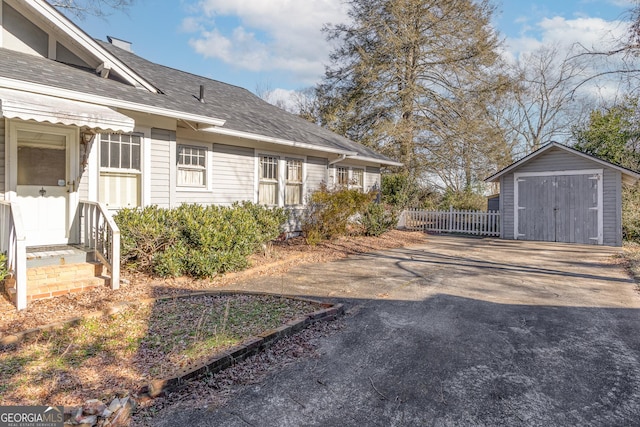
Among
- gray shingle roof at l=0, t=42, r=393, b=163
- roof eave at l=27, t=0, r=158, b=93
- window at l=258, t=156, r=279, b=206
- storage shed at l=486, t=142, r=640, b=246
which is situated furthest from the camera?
storage shed at l=486, t=142, r=640, b=246

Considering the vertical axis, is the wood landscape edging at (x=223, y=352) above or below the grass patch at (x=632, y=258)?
below

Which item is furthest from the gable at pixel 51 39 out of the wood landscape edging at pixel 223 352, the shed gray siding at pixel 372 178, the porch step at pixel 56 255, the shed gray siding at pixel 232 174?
the shed gray siding at pixel 372 178

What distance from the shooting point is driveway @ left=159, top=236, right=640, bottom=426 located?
9.03ft

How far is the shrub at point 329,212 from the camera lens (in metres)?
10.7

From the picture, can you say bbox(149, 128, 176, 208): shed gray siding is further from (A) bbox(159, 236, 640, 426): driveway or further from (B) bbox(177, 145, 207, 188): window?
(A) bbox(159, 236, 640, 426): driveway

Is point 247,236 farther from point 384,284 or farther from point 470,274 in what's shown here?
point 470,274

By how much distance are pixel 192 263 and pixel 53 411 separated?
397 centimetres

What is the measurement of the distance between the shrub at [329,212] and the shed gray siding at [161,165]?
4.17 m

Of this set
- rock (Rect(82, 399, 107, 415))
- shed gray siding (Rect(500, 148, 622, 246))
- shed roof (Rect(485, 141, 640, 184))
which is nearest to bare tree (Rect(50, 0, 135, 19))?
rock (Rect(82, 399, 107, 415))

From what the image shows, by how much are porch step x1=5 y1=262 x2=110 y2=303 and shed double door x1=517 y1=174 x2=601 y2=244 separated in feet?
45.6

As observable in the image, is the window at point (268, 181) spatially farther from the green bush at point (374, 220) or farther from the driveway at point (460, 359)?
the driveway at point (460, 359)

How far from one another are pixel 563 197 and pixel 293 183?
9.62 meters

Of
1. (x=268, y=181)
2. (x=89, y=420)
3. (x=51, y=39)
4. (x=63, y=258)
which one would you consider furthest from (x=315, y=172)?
(x=89, y=420)

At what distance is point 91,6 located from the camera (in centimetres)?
1148
